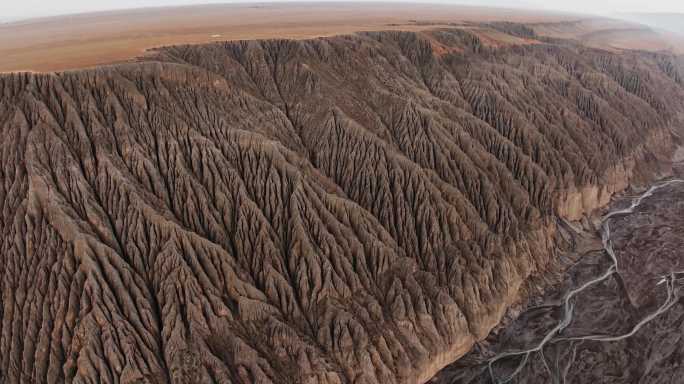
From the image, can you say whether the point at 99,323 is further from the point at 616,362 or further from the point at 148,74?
the point at 616,362

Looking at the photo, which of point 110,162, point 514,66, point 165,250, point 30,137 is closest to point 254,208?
point 165,250

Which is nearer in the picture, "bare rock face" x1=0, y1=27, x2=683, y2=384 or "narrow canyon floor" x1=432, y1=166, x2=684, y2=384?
"bare rock face" x1=0, y1=27, x2=683, y2=384

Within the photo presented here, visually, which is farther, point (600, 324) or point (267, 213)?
point (600, 324)

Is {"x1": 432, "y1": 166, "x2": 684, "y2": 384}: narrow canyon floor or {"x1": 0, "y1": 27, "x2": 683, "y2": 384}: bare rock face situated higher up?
{"x1": 0, "y1": 27, "x2": 683, "y2": 384}: bare rock face

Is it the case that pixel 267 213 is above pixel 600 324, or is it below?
above
